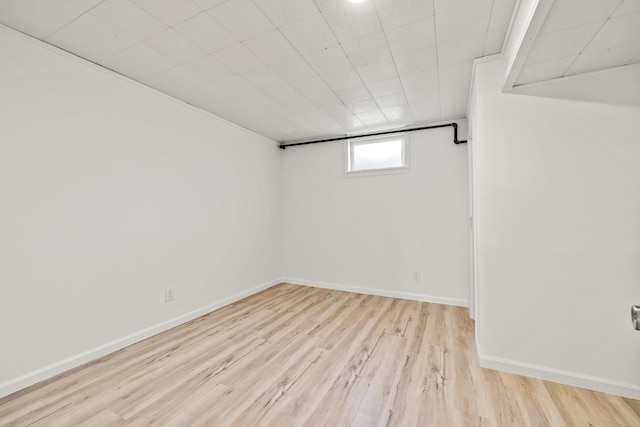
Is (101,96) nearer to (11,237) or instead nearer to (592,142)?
(11,237)

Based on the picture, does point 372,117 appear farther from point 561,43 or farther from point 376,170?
point 561,43

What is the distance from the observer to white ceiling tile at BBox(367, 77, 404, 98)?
2.51 metres

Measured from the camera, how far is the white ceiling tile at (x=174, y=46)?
6.15 feet

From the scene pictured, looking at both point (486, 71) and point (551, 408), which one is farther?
point (486, 71)

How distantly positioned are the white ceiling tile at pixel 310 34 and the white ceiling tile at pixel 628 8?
1.51 m

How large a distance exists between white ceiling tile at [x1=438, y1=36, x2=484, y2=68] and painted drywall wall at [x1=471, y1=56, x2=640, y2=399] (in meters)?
0.16

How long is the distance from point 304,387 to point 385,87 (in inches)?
109

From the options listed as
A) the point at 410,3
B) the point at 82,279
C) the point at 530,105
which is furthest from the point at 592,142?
the point at 82,279

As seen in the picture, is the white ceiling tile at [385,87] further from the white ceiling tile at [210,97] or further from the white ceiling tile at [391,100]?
the white ceiling tile at [210,97]

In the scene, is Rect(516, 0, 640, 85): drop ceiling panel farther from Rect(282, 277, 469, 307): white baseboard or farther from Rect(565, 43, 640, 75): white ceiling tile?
Rect(282, 277, 469, 307): white baseboard

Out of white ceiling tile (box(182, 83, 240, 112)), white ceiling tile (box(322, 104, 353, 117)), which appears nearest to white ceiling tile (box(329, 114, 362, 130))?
white ceiling tile (box(322, 104, 353, 117))

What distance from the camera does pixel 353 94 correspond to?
2770 mm

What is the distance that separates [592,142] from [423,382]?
6.95 feet

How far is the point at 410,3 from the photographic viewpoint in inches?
61.6
